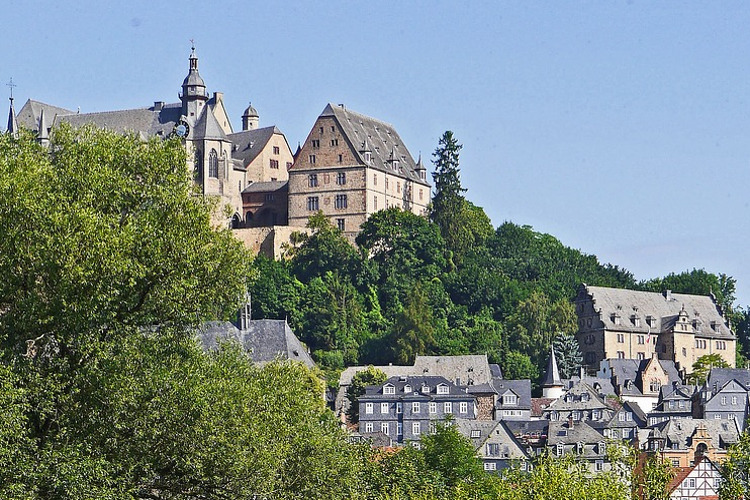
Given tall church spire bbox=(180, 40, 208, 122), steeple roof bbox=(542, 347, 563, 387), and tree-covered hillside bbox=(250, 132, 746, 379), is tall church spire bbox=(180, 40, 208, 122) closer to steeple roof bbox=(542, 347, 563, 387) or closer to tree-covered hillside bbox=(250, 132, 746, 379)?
tree-covered hillside bbox=(250, 132, 746, 379)

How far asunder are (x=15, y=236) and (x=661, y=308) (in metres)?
106

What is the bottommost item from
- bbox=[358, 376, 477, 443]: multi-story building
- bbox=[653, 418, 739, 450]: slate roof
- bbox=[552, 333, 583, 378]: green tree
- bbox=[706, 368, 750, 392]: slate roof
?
bbox=[653, 418, 739, 450]: slate roof

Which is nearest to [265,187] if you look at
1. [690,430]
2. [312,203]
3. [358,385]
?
[312,203]

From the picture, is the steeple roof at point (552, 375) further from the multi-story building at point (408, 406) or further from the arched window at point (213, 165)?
the arched window at point (213, 165)

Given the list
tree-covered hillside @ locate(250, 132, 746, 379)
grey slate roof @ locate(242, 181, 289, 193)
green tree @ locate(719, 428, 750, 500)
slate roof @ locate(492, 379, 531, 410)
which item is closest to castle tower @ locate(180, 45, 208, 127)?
grey slate roof @ locate(242, 181, 289, 193)

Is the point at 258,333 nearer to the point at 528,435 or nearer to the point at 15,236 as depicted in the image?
the point at 528,435

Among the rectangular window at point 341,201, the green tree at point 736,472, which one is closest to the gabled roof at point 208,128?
the rectangular window at point 341,201

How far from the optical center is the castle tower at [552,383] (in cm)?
11956

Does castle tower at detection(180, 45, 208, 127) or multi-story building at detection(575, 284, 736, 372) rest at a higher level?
castle tower at detection(180, 45, 208, 127)

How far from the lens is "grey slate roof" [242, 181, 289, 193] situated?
132875 mm

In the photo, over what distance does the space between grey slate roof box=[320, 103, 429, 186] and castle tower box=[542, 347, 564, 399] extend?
23548 millimetres

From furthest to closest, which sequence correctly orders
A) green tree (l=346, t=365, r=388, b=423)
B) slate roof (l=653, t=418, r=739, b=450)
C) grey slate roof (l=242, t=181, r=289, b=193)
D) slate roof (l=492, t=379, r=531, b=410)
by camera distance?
grey slate roof (l=242, t=181, r=289, b=193), slate roof (l=492, t=379, r=531, b=410), green tree (l=346, t=365, r=388, b=423), slate roof (l=653, t=418, r=739, b=450)

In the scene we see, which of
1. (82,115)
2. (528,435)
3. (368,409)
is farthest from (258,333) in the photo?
(82,115)

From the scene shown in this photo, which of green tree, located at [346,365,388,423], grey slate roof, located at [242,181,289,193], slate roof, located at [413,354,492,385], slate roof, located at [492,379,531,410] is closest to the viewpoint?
green tree, located at [346,365,388,423]
